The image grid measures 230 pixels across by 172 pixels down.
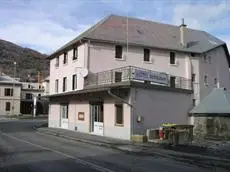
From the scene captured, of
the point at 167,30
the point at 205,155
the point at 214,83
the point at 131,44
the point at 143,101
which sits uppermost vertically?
the point at 167,30

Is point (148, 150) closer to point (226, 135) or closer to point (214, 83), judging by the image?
point (226, 135)

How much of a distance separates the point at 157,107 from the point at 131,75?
122 inches

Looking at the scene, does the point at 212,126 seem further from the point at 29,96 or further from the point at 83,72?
the point at 29,96

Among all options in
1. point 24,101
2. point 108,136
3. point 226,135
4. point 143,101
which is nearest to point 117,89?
point 143,101

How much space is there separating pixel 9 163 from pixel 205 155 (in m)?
8.83

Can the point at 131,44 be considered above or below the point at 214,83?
above

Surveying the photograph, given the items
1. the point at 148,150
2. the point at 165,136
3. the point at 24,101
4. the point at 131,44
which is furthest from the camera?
the point at 24,101

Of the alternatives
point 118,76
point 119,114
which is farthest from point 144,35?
point 119,114

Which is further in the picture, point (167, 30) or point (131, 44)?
point (167, 30)

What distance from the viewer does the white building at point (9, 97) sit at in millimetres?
78688

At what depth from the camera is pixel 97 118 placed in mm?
29109

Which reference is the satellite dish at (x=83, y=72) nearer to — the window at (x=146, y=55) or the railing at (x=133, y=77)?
the railing at (x=133, y=77)

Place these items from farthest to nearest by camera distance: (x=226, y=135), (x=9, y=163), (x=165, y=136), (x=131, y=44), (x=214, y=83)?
(x=214, y=83)
(x=131, y=44)
(x=226, y=135)
(x=165, y=136)
(x=9, y=163)

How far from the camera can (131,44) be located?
3384cm
